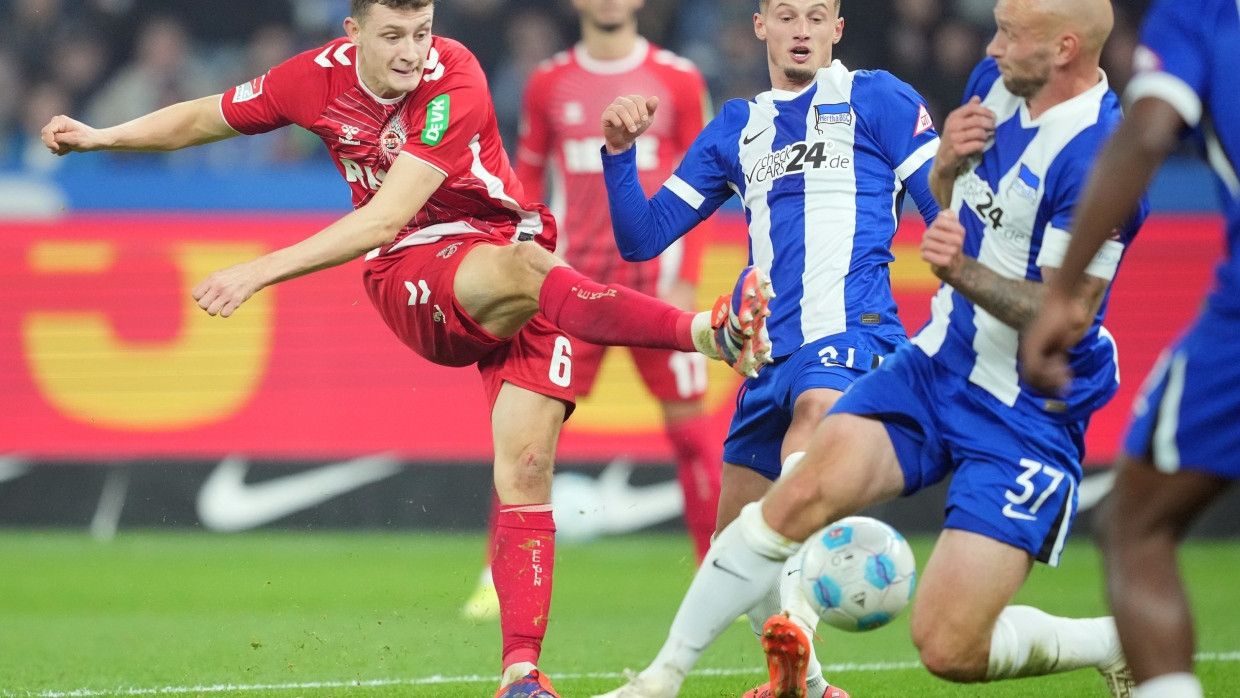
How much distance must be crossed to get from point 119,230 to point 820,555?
7.03 m

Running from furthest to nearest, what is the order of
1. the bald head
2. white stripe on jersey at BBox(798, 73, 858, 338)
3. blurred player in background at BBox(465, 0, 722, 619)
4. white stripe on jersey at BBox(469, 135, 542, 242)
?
blurred player in background at BBox(465, 0, 722, 619)
white stripe on jersey at BBox(469, 135, 542, 242)
white stripe on jersey at BBox(798, 73, 858, 338)
the bald head

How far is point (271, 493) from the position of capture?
9578 millimetres

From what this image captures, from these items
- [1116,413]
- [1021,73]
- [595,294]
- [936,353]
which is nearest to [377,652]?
[595,294]

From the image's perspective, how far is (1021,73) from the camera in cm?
376

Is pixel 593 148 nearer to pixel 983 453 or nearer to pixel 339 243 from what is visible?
pixel 339 243

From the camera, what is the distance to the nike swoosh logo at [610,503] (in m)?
9.51

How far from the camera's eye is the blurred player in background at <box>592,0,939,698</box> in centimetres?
476

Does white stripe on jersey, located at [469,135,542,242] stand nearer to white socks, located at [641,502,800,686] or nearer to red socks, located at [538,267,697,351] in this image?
red socks, located at [538,267,697,351]

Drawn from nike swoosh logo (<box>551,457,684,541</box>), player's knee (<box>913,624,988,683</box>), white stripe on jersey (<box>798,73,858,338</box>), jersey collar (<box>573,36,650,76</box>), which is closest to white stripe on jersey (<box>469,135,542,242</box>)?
white stripe on jersey (<box>798,73,858,338</box>)

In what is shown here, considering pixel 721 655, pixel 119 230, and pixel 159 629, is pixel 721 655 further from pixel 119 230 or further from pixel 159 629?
pixel 119 230

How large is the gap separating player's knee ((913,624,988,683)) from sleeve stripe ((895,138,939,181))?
1.72m

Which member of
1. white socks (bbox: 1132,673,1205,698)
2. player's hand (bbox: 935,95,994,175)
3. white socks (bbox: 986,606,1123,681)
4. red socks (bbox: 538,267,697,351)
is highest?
player's hand (bbox: 935,95,994,175)

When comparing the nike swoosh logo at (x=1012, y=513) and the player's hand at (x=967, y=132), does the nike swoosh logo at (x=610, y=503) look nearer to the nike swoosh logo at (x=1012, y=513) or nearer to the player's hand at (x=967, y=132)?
the nike swoosh logo at (x=1012, y=513)

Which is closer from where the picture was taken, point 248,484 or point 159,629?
point 159,629
